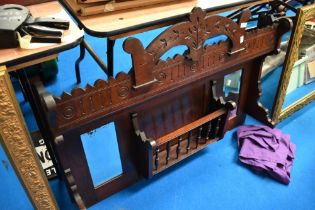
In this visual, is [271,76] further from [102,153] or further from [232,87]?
[102,153]

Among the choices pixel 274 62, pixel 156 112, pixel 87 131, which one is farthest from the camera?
pixel 274 62

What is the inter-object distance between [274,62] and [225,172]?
2.21ft

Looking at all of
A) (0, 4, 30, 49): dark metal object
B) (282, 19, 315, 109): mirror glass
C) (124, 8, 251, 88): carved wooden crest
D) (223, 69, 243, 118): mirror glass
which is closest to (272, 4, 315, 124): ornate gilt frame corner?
(282, 19, 315, 109): mirror glass

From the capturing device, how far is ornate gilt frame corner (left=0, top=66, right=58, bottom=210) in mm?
688

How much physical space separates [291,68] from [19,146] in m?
1.26

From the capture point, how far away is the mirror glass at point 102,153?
1.04m

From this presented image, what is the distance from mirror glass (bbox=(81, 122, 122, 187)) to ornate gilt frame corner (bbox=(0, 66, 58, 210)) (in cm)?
19

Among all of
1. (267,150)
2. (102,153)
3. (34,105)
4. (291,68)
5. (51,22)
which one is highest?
(51,22)

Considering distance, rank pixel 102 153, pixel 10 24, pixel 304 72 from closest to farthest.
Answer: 1. pixel 10 24
2. pixel 102 153
3. pixel 304 72

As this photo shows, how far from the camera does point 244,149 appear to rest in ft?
4.67

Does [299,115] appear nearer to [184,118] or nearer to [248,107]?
[248,107]

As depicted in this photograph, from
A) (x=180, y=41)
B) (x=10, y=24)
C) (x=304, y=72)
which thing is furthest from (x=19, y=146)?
(x=304, y=72)

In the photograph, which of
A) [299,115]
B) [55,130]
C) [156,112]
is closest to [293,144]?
[299,115]

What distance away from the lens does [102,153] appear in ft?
3.75
